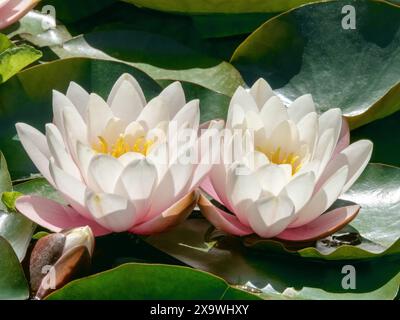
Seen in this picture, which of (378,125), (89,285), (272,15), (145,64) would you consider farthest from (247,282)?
(272,15)

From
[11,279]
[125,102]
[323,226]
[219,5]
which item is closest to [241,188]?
[323,226]

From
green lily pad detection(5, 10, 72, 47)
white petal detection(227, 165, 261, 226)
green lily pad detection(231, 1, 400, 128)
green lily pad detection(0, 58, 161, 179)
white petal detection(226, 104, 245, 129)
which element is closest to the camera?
white petal detection(227, 165, 261, 226)

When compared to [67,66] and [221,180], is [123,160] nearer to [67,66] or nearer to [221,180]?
[221,180]

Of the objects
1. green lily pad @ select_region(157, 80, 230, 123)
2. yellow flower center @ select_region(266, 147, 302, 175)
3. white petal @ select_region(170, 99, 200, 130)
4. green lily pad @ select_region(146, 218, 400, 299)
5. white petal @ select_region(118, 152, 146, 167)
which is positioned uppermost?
white petal @ select_region(170, 99, 200, 130)

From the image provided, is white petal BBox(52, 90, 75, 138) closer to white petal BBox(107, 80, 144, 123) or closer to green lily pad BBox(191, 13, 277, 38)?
white petal BBox(107, 80, 144, 123)

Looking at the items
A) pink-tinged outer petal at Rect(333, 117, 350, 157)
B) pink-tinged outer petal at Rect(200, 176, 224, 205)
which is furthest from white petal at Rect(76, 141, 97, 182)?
pink-tinged outer petal at Rect(333, 117, 350, 157)

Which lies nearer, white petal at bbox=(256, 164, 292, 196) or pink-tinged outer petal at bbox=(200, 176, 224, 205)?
white petal at bbox=(256, 164, 292, 196)

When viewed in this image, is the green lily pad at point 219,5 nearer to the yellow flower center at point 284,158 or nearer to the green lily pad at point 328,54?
the green lily pad at point 328,54
